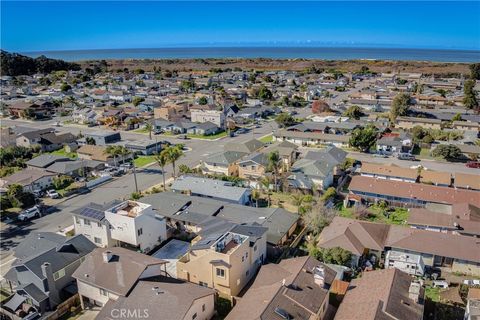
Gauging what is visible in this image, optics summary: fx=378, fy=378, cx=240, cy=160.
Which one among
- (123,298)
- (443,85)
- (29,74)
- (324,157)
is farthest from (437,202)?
(29,74)

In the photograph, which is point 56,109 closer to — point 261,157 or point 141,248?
point 261,157

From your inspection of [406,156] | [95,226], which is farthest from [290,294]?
[406,156]

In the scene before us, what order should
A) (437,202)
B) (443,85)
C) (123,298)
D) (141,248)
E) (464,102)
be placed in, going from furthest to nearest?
(443,85) → (464,102) → (437,202) → (141,248) → (123,298)

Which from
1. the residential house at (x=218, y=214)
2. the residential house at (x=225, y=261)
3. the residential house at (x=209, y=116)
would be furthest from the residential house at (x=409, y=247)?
the residential house at (x=209, y=116)

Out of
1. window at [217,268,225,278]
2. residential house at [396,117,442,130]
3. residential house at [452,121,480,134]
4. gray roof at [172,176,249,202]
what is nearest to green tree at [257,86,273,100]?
residential house at [396,117,442,130]

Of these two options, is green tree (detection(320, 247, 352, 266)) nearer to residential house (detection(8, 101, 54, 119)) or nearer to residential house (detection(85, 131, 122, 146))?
residential house (detection(85, 131, 122, 146))

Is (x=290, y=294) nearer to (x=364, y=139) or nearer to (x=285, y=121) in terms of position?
(x=364, y=139)

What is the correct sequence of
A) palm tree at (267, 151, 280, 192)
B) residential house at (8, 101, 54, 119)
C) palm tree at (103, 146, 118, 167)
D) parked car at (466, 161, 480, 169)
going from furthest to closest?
1. residential house at (8, 101, 54, 119)
2. palm tree at (103, 146, 118, 167)
3. parked car at (466, 161, 480, 169)
4. palm tree at (267, 151, 280, 192)
